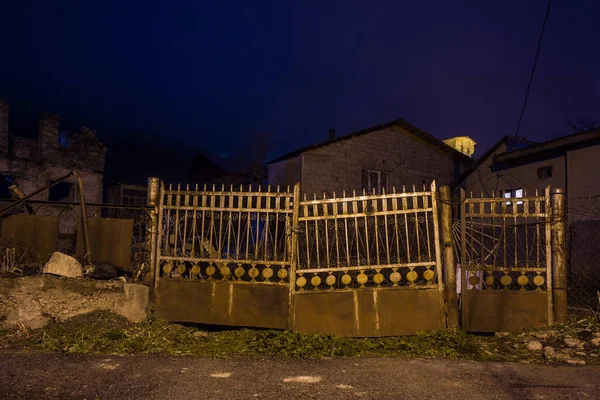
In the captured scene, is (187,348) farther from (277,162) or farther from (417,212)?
(277,162)

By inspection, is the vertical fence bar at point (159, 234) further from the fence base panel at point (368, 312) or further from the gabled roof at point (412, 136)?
the gabled roof at point (412, 136)

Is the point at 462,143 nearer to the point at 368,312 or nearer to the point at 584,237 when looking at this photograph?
the point at 584,237

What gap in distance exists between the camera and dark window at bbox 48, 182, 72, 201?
23266 mm

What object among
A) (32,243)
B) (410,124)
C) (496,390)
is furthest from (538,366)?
(410,124)

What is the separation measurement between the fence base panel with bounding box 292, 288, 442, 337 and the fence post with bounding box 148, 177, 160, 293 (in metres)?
2.20

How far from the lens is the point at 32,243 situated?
7184 mm

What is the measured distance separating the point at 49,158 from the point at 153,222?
1744cm

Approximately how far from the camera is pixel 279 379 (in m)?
4.48

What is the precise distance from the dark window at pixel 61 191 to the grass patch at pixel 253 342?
18883mm

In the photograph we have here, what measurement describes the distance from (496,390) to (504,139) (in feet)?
50.9

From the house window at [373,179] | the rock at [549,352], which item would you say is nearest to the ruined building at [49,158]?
the house window at [373,179]

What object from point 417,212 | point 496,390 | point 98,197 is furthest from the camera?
point 98,197

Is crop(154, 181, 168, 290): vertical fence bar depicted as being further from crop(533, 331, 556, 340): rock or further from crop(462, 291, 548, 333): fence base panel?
crop(533, 331, 556, 340): rock

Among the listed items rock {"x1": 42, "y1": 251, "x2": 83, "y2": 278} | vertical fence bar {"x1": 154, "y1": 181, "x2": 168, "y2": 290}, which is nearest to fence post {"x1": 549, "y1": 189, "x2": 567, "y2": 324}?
vertical fence bar {"x1": 154, "y1": 181, "x2": 168, "y2": 290}
